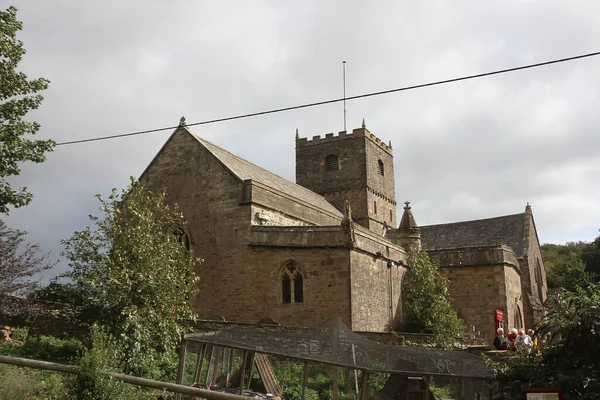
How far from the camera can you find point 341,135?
4875 centimetres

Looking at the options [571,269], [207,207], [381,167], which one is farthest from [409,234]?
[571,269]

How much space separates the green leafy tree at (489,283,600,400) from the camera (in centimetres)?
1027

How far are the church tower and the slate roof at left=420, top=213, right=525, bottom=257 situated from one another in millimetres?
4788

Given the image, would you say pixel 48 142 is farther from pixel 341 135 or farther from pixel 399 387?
pixel 341 135

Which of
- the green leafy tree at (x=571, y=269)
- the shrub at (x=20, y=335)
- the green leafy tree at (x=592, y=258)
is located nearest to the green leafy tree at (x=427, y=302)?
the shrub at (x=20, y=335)

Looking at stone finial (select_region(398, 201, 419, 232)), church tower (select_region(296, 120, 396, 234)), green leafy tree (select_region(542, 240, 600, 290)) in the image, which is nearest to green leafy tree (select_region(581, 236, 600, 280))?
green leafy tree (select_region(542, 240, 600, 290))

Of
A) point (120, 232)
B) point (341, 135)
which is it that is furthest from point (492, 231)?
point (120, 232)

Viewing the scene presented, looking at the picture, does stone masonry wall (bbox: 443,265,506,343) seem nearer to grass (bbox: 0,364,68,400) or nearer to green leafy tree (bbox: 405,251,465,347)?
green leafy tree (bbox: 405,251,465,347)

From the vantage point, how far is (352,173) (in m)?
47.4

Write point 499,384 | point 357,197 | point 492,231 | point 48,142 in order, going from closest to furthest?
point 499,384
point 48,142
point 492,231
point 357,197

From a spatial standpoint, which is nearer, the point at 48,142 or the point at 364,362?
the point at 364,362

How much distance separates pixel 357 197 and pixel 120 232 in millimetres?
28667

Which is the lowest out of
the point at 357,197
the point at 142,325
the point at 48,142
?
the point at 142,325

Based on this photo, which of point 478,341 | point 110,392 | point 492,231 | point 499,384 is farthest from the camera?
point 492,231
